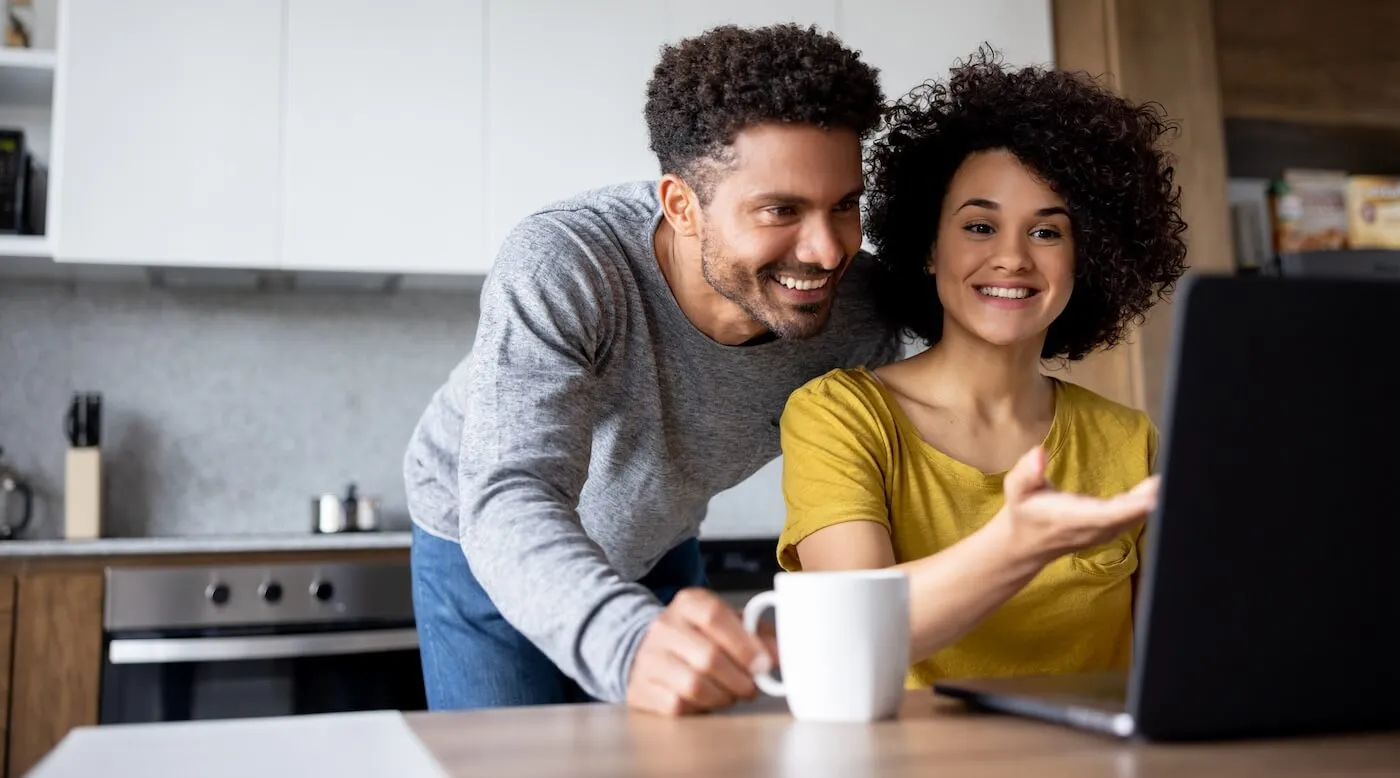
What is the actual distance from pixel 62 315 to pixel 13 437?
299 mm

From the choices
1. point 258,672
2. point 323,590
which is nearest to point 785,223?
point 323,590

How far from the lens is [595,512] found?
154 centimetres

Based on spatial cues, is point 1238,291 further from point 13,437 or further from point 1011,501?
point 13,437

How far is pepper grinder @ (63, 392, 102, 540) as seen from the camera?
279 centimetres

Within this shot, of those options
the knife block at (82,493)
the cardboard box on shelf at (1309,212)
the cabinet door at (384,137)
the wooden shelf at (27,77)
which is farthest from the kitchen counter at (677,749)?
the cardboard box on shelf at (1309,212)

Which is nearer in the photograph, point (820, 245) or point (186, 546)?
point (820, 245)

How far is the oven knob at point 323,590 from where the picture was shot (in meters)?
2.44

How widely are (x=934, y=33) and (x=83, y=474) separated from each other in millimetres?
2210

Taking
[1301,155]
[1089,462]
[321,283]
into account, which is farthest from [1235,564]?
[1301,155]

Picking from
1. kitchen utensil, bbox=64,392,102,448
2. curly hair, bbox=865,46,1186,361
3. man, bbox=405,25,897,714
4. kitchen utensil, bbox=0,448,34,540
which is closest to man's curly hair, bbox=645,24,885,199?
man, bbox=405,25,897,714

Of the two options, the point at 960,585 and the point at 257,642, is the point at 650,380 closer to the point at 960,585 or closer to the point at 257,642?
the point at 960,585

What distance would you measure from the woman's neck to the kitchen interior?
1.35 meters

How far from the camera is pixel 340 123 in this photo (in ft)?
9.22

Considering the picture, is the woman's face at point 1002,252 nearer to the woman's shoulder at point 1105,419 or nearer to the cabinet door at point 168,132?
the woman's shoulder at point 1105,419
